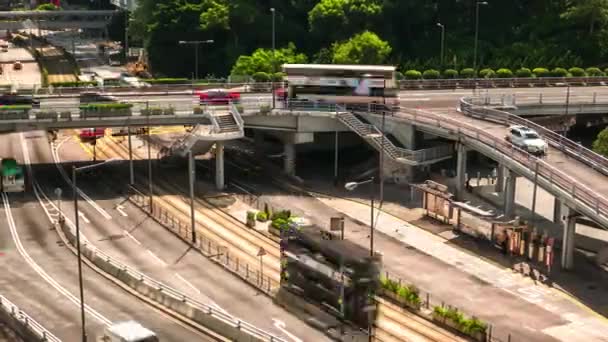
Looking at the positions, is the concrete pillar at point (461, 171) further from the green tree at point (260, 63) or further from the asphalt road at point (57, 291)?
the green tree at point (260, 63)

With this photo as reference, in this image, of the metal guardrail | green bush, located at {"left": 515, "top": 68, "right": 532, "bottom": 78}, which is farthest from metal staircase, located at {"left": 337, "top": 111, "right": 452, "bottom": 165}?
the metal guardrail

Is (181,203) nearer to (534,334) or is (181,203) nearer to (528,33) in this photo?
(534,334)

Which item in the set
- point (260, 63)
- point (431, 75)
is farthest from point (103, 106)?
point (431, 75)

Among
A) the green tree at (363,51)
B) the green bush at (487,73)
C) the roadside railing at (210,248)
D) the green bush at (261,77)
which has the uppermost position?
the green tree at (363,51)

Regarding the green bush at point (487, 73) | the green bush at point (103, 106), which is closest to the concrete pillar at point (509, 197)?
the green bush at point (103, 106)

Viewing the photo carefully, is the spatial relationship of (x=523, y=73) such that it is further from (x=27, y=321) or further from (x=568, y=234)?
(x=27, y=321)

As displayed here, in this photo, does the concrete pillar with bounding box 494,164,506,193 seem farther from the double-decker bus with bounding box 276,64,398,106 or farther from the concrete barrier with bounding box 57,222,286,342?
the concrete barrier with bounding box 57,222,286,342
